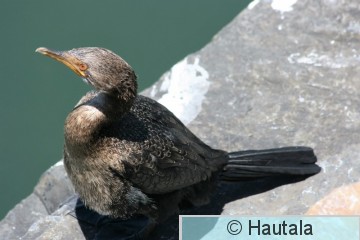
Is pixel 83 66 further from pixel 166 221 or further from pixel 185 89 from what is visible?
pixel 185 89

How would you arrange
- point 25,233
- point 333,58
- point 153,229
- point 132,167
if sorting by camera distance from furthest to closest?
1. point 333,58
2. point 25,233
3. point 153,229
4. point 132,167

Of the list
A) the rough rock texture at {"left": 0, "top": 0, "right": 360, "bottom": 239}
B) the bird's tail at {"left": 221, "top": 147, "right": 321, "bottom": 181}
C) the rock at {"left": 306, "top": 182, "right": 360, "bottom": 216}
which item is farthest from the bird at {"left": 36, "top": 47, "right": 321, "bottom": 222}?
the rock at {"left": 306, "top": 182, "right": 360, "bottom": 216}

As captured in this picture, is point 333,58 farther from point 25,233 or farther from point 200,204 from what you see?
point 25,233

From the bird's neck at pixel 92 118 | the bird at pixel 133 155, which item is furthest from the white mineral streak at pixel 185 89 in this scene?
the bird's neck at pixel 92 118

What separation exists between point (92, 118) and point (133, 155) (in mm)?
323

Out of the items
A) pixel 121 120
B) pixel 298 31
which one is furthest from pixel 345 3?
pixel 121 120

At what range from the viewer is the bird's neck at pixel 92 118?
4.83 meters

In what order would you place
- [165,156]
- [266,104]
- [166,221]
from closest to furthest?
[165,156] < [166,221] < [266,104]

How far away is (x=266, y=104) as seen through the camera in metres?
6.02

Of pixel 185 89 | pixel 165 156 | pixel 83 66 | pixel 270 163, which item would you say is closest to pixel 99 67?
pixel 83 66

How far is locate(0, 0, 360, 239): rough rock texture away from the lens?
215 inches

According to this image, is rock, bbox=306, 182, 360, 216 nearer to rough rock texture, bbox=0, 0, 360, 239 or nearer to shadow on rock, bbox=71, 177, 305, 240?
rough rock texture, bbox=0, 0, 360, 239

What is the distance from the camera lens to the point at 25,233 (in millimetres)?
5789

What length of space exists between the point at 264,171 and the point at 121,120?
3.31ft
